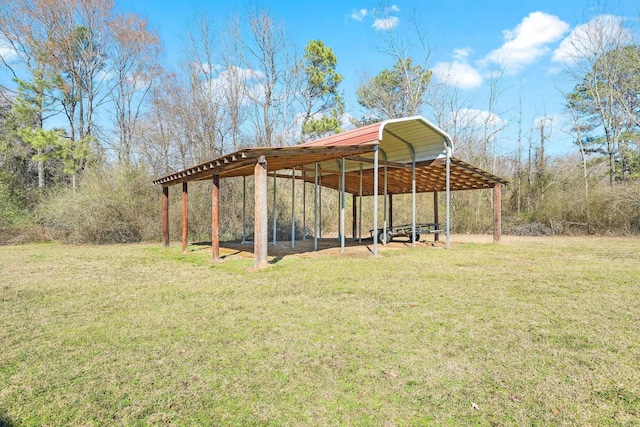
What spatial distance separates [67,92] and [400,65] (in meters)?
16.9

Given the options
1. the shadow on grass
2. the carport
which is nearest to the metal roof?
the carport

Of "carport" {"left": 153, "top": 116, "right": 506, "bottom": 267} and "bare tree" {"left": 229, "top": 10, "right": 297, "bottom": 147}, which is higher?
"bare tree" {"left": 229, "top": 10, "right": 297, "bottom": 147}

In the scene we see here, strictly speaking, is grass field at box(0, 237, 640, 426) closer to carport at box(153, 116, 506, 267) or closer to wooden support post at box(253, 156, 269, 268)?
wooden support post at box(253, 156, 269, 268)

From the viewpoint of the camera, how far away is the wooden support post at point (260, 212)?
680 cm

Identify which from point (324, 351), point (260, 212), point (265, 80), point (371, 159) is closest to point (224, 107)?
point (265, 80)

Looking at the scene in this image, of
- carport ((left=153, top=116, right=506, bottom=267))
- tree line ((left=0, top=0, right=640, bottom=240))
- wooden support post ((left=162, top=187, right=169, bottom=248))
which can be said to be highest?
tree line ((left=0, top=0, right=640, bottom=240))

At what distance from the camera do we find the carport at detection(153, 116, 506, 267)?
7020 millimetres

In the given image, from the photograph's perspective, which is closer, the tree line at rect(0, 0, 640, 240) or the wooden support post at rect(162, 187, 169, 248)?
the wooden support post at rect(162, 187, 169, 248)

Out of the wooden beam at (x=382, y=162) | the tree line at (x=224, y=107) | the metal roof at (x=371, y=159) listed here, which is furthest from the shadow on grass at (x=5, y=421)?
the tree line at (x=224, y=107)

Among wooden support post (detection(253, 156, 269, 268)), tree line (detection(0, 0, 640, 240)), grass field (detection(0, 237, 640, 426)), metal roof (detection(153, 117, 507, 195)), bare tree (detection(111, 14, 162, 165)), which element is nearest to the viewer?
grass field (detection(0, 237, 640, 426))

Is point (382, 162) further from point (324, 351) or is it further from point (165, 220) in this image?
point (324, 351)

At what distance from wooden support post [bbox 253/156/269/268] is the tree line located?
30.2 ft

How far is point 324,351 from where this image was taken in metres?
3.01

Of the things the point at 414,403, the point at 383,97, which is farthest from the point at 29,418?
the point at 383,97
